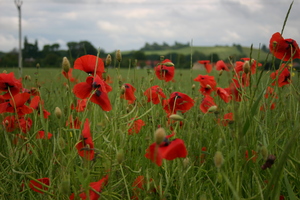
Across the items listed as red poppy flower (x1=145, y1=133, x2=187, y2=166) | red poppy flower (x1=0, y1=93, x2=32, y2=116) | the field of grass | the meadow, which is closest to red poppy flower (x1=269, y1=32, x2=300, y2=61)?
the meadow

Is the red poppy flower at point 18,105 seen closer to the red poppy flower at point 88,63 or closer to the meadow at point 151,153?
the meadow at point 151,153

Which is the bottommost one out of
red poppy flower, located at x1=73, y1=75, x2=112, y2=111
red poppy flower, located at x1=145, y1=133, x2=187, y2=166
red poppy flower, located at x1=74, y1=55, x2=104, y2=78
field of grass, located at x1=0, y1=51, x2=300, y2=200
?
field of grass, located at x1=0, y1=51, x2=300, y2=200

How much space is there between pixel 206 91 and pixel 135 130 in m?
0.62

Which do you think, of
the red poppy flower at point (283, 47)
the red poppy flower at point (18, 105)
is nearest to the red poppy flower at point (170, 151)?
the red poppy flower at point (283, 47)

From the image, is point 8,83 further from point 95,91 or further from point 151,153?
point 151,153

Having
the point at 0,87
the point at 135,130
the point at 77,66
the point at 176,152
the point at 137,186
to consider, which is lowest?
the point at 137,186

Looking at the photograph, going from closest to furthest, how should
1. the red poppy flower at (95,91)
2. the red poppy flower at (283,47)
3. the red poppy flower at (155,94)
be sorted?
the red poppy flower at (95,91), the red poppy flower at (283,47), the red poppy flower at (155,94)

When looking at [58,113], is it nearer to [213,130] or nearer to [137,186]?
[137,186]

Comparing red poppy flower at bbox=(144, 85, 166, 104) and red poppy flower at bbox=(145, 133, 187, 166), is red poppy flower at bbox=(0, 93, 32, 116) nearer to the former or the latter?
red poppy flower at bbox=(144, 85, 166, 104)

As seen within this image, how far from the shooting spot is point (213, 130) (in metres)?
1.80

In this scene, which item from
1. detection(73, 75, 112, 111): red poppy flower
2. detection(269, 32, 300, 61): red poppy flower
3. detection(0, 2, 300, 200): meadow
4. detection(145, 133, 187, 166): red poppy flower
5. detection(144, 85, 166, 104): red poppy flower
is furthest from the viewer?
detection(144, 85, 166, 104): red poppy flower

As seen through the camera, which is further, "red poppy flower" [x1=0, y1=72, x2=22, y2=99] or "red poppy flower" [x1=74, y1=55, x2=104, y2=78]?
"red poppy flower" [x1=0, y1=72, x2=22, y2=99]

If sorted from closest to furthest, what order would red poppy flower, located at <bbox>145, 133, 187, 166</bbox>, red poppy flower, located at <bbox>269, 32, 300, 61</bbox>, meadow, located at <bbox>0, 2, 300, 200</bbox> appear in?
1. red poppy flower, located at <bbox>145, 133, 187, 166</bbox>
2. meadow, located at <bbox>0, 2, 300, 200</bbox>
3. red poppy flower, located at <bbox>269, 32, 300, 61</bbox>

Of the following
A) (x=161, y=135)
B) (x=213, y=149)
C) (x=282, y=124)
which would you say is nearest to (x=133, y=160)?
(x=213, y=149)
